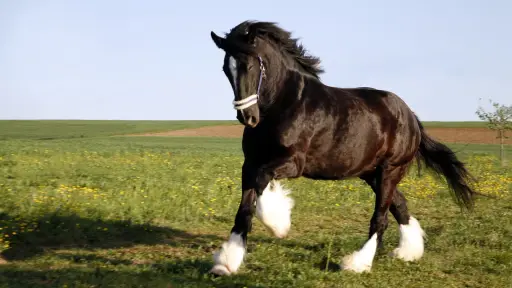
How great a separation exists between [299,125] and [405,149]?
2174 millimetres

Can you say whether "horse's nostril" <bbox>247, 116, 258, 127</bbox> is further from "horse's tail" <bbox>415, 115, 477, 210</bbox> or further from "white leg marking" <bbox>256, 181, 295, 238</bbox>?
"horse's tail" <bbox>415, 115, 477, 210</bbox>

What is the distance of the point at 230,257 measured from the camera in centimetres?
588

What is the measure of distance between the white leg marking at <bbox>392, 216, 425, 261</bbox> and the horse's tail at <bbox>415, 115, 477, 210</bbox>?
1429 millimetres

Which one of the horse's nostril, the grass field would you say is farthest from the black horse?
the grass field

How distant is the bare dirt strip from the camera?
180 ft

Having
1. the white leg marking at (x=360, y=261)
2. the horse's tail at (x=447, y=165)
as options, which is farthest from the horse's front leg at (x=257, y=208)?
the horse's tail at (x=447, y=165)

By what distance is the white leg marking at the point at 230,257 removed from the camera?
5867 millimetres

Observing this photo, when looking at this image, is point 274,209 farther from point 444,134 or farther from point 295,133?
point 444,134

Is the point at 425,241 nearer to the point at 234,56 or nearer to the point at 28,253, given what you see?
the point at 234,56

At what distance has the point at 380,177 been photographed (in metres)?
7.45

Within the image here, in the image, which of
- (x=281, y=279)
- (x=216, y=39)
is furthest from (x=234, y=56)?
(x=281, y=279)

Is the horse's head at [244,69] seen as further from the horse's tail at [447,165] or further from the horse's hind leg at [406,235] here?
the horse's tail at [447,165]

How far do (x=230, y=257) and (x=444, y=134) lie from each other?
55.5 metres

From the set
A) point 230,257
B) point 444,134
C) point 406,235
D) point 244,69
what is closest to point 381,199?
point 406,235
